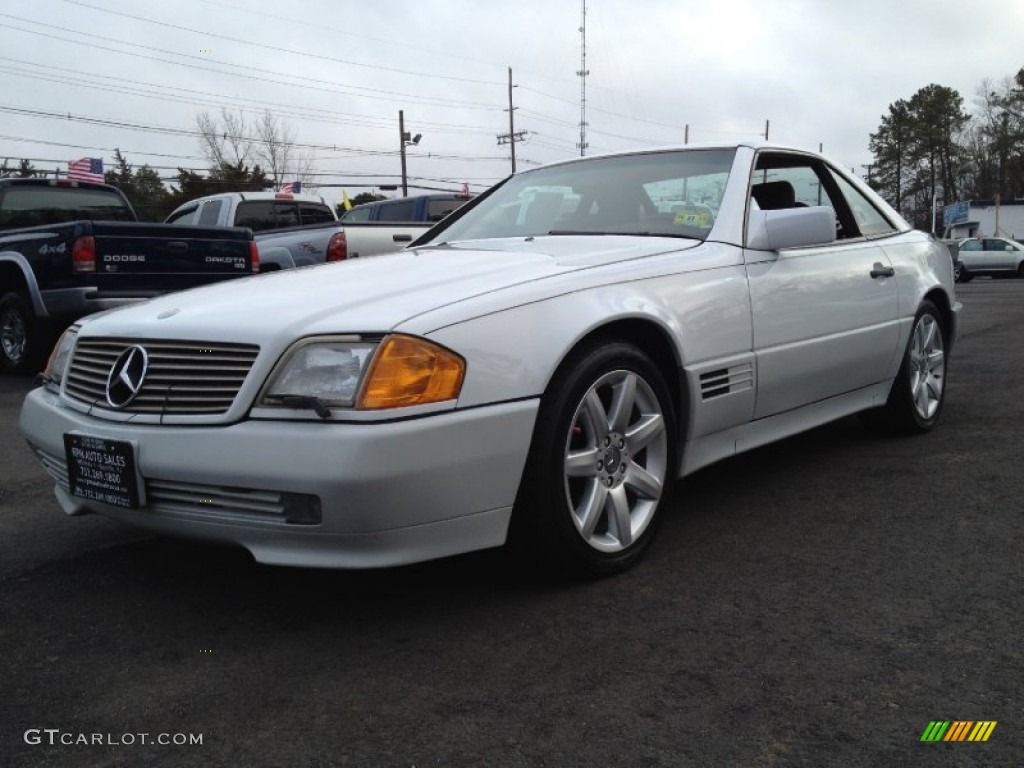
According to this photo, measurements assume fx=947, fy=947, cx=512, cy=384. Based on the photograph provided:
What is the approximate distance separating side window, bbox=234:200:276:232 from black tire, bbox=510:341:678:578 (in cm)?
964

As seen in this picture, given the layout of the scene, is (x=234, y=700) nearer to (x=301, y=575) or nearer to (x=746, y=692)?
(x=301, y=575)

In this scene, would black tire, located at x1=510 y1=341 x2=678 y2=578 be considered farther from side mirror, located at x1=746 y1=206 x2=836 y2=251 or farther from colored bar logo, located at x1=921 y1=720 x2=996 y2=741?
colored bar logo, located at x1=921 y1=720 x2=996 y2=741

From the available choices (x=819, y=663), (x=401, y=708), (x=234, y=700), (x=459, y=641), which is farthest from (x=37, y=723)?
(x=819, y=663)

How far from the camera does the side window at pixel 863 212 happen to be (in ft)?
15.1

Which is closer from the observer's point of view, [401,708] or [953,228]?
[401,708]

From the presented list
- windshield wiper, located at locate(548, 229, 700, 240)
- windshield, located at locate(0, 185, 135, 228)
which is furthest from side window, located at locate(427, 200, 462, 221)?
windshield wiper, located at locate(548, 229, 700, 240)

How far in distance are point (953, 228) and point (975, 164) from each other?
31.9m

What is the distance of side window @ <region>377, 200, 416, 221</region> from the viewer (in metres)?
12.9

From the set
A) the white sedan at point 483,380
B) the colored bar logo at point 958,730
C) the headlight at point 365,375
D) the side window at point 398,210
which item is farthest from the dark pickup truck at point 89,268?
the colored bar logo at point 958,730

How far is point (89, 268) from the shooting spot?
735 cm

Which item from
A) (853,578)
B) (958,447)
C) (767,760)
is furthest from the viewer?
(958,447)

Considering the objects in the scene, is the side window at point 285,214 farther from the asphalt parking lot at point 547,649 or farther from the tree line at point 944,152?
the tree line at point 944,152

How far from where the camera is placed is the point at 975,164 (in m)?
74.6

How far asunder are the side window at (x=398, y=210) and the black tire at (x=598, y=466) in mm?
10068
